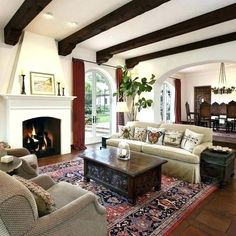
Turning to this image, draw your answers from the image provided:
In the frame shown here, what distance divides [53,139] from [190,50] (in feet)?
14.9

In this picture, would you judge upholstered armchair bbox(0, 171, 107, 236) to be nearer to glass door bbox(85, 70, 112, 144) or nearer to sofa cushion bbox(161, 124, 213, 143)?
sofa cushion bbox(161, 124, 213, 143)

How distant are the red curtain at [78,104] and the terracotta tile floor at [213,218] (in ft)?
12.7

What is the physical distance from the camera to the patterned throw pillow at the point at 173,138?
4.00 meters

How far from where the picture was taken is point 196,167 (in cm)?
337

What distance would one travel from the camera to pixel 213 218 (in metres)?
2.39

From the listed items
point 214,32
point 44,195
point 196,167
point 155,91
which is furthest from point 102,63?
point 44,195

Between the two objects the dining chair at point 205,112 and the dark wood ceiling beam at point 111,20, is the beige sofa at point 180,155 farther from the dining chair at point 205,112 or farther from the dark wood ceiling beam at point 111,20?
the dining chair at point 205,112

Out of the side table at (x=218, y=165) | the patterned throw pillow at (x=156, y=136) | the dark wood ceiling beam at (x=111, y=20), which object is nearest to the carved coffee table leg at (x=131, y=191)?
the side table at (x=218, y=165)

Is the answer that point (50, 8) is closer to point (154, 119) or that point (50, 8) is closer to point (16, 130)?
point (16, 130)

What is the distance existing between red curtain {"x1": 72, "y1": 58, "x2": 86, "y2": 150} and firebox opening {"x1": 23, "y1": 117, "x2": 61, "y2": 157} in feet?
1.99

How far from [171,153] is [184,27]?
2563 millimetres

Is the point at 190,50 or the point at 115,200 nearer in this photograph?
the point at 115,200

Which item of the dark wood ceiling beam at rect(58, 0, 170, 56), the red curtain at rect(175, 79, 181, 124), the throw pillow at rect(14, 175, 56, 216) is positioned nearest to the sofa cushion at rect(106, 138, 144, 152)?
the dark wood ceiling beam at rect(58, 0, 170, 56)

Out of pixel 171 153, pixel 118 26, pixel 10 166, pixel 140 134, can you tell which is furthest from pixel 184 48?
pixel 10 166
